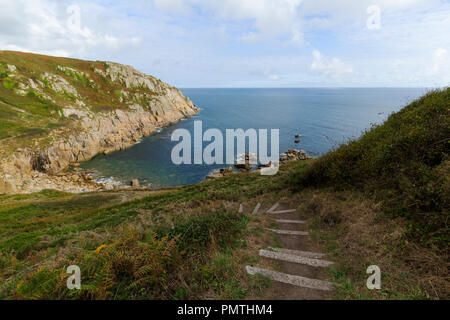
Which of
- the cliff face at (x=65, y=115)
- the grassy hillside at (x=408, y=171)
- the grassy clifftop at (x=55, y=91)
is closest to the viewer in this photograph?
the grassy hillside at (x=408, y=171)

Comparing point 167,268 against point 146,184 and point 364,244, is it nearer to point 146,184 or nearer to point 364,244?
point 364,244

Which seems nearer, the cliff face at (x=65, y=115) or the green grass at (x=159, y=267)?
the green grass at (x=159, y=267)

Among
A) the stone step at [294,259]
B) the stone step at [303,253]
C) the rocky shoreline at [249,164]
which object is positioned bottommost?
the rocky shoreline at [249,164]

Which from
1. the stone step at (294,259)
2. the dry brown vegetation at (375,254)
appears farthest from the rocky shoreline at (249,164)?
the stone step at (294,259)

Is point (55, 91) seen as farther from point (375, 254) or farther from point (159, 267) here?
point (375, 254)

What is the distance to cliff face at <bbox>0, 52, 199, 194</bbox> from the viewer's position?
35.6 meters


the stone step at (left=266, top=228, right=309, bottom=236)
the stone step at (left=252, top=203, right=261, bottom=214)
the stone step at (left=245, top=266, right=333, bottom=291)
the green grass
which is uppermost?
the green grass

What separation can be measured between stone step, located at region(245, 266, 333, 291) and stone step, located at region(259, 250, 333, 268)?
2.37 feet

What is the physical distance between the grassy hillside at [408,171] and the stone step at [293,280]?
2.84m

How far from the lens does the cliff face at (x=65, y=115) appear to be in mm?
35562

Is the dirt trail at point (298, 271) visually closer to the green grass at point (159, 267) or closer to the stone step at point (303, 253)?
the stone step at point (303, 253)

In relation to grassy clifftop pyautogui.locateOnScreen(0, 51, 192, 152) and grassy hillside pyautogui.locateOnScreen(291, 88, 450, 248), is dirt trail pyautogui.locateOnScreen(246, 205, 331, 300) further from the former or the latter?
grassy clifftop pyautogui.locateOnScreen(0, 51, 192, 152)

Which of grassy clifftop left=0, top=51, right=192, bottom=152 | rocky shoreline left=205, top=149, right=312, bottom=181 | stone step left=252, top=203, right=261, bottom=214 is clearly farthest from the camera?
grassy clifftop left=0, top=51, right=192, bottom=152

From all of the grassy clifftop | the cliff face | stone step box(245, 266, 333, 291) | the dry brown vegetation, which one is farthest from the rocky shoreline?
the grassy clifftop
